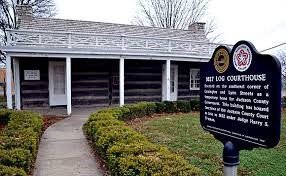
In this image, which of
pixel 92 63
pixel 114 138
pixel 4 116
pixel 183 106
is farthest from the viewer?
pixel 92 63

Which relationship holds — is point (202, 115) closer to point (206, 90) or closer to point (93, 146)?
point (206, 90)

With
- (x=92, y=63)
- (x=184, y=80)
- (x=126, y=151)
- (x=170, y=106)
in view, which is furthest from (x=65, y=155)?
(x=184, y=80)

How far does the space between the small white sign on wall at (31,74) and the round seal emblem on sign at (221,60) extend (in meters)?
14.3

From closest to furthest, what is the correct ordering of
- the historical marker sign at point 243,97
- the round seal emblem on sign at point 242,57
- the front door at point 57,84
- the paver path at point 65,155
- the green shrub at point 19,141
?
the historical marker sign at point 243,97
the round seal emblem on sign at point 242,57
the green shrub at point 19,141
the paver path at point 65,155
the front door at point 57,84

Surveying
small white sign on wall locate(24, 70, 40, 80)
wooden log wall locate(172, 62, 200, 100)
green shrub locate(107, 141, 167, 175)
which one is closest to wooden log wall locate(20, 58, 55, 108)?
small white sign on wall locate(24, 70, 40, 80)

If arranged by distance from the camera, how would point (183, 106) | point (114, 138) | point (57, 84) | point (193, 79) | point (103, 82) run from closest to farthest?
1. point (114, 138)
2. point (183, 106)
3. point (57, 84)
4. point (103, 82)
5. point (193, 79)

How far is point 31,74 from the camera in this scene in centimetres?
1570

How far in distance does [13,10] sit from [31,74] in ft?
61.6

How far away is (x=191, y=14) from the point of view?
4028cm

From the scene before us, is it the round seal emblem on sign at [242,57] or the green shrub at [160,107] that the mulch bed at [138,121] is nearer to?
the green shrub at [160,107]

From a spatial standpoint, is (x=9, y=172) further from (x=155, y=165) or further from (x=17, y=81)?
(x=17, y=81)

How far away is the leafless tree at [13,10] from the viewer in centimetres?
3005

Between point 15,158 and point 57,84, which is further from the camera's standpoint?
point 57,84

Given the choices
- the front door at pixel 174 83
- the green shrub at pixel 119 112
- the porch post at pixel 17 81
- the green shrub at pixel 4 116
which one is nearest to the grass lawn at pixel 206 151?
the green shrub at pixel 119 112
